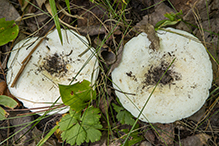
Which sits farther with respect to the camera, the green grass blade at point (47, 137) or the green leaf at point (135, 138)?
the green leaf at point (135, 138)

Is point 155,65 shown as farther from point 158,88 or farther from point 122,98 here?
point 122,98

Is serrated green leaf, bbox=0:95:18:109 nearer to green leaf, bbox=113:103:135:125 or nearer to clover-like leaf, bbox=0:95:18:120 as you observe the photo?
clover-like leaf, bbox=0:95:18:120

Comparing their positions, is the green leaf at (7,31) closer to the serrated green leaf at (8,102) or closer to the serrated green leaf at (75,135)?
the serrated green leaf at (8,102)

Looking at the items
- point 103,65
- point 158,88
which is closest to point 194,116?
point 158,88

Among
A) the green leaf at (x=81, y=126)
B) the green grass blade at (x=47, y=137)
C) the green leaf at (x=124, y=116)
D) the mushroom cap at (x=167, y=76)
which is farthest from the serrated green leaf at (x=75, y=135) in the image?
the mushroom cap at (x=167, y=76)

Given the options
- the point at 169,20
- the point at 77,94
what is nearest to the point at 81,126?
the point at 77,94

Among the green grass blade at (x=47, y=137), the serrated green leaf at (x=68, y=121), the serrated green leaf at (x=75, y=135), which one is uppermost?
the serrated green leaf at (x=68, y=121)

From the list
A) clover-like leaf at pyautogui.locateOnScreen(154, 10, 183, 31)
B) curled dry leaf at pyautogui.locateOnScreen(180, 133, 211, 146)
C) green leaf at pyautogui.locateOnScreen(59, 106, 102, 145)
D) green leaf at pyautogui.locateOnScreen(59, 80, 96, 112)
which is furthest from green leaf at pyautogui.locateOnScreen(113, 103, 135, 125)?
clover-like leaf at pyautogui.locateOnScreen(154, 10, 183, 31)
